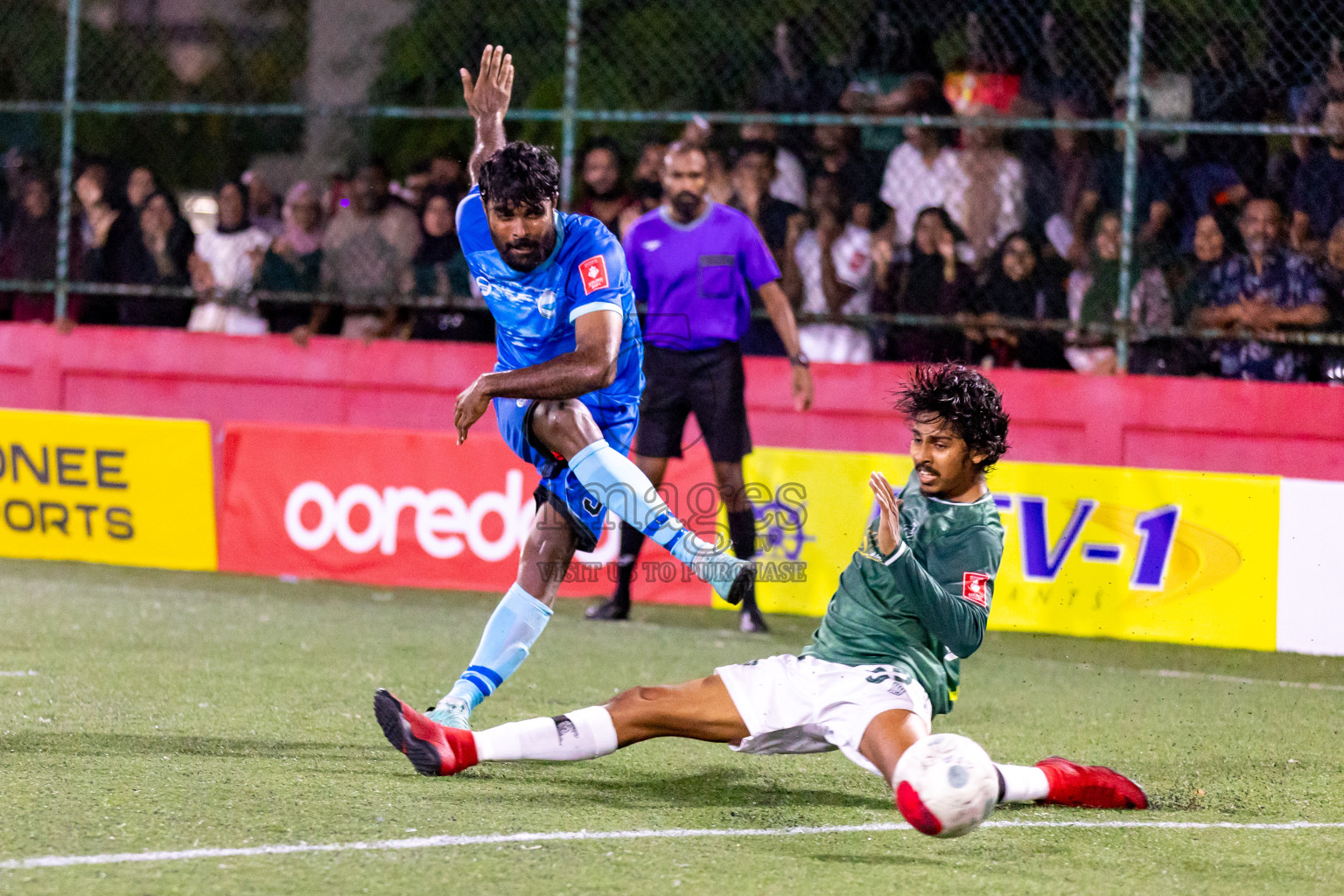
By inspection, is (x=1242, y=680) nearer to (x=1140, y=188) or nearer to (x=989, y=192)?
(x=1140, y=188)

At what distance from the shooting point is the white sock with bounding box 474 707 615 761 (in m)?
4.73

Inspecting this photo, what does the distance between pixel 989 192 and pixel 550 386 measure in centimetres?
569

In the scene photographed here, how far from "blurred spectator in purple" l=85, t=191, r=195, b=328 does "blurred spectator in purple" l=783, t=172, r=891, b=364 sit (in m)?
4.33

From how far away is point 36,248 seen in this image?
1240 cm

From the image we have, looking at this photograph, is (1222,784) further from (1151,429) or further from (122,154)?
(122,154)

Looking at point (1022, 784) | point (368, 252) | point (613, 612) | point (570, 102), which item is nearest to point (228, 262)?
point (368, 252)

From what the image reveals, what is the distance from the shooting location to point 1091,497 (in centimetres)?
844

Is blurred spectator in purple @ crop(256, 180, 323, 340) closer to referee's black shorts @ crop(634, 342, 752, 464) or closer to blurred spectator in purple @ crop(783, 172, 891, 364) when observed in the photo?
blurred spectator in purple @ crop(783, 172, 891, 364)

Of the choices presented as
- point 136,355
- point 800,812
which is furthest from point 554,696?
point 136,355

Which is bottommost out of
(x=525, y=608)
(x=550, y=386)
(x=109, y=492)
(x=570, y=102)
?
(x=109, y=492)

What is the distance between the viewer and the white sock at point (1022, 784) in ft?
14.3

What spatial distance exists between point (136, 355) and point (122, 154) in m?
5.33

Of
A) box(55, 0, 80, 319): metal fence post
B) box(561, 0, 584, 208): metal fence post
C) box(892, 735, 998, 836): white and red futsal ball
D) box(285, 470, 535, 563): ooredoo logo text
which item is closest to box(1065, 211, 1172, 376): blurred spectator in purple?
box(561, 0, 584, 208): metal fence post

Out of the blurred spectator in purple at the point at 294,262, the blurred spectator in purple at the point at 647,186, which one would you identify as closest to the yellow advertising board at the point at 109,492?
the blurred spectator in purple at the point at 294,262
